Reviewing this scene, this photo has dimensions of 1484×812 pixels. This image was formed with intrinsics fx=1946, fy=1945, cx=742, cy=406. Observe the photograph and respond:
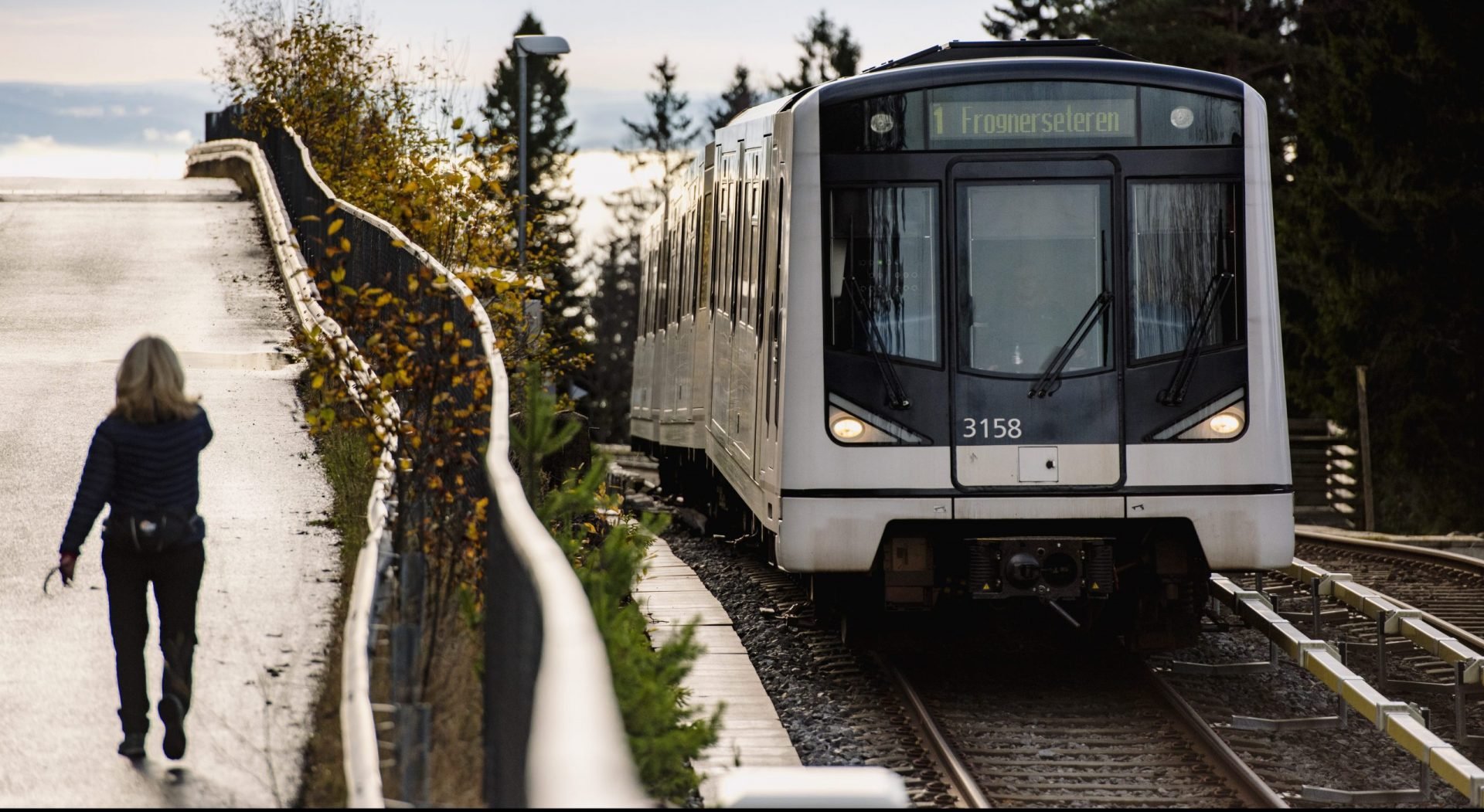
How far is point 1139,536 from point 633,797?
7895 millimetres

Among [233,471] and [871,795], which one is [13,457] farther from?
[871,795]

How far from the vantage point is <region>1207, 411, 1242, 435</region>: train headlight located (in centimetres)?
1014

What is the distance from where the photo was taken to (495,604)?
5.82 m

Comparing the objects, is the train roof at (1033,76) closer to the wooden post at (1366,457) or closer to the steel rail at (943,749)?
the steel rail at (943,749)

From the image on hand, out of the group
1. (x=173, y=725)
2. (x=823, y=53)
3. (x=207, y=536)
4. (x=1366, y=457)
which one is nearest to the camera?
(x=173, y=725)

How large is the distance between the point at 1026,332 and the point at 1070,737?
2126mm

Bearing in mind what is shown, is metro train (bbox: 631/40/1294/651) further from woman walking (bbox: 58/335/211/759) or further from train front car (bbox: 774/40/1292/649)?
woman walking (bbox: 58/335/211/759)

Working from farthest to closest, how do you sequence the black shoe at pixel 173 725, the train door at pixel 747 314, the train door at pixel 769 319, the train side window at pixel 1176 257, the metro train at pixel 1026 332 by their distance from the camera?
the train door at pixel 747 314 → the train door at pixel 769 319 → the train side window at pixel 1176 257 → the metro train at pixel 1026 332 → the black shoe at pixel 173 725

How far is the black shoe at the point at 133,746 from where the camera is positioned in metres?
6.83

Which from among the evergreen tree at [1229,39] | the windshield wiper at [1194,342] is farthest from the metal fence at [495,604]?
the evergreen tree at [1229,39]

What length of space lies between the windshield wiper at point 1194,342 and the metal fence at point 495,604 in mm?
3569

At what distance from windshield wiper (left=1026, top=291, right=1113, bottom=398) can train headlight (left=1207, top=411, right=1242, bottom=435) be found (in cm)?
80

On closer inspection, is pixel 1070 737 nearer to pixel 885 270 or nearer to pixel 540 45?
pixel 885 270

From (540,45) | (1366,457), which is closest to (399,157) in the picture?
(540,45)
